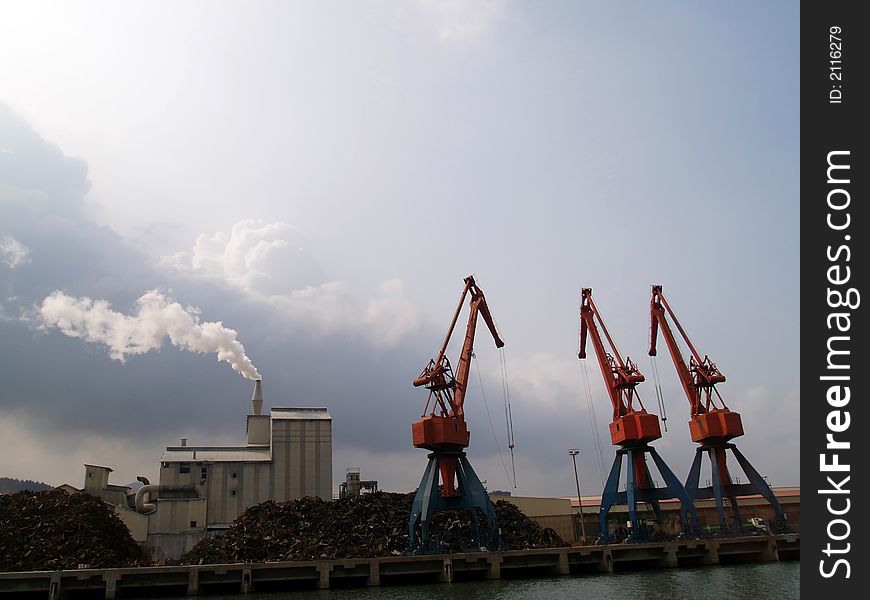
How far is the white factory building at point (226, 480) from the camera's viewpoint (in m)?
45.3

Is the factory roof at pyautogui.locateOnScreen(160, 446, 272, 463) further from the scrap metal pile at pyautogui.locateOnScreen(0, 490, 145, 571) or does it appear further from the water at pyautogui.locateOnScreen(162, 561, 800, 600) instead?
the water at pyautogui.locateOnScreen(162, 561, 800, 600)

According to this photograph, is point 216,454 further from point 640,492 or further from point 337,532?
point 640,492

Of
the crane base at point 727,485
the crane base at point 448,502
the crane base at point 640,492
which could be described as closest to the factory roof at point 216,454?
the crane base at point 448,502

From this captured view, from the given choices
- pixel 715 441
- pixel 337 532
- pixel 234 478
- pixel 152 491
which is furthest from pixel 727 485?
pixel 152 491

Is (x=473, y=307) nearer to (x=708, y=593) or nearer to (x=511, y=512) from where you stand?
(x=511, y=512)

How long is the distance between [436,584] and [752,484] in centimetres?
2790

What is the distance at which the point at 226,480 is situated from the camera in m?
49.1

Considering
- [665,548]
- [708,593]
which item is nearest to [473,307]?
[665,548]

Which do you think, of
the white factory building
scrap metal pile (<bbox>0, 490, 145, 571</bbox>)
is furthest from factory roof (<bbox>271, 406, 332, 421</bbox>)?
→ scrap metal pile (<bbox>0, 490, 145, 571</bbox>)

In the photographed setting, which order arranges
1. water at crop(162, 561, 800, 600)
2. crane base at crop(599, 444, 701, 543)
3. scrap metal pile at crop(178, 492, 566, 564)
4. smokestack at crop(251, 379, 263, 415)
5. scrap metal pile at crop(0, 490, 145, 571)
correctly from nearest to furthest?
1. water at crop(162, 561, 800, 600)
2. scrap metal pile at crop(0, 490, 145, 571)
3. scrap metal pile at crop(178, 492, 566, 564)
4. crane base at crop(599, 444, 701, 543)
5. smokestack at crop(251, 379, 263, 415)

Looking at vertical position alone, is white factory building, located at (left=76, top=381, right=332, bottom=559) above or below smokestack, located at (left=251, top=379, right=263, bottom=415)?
below

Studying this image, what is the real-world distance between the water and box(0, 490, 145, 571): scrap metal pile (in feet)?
28.5

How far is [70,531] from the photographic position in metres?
32.3

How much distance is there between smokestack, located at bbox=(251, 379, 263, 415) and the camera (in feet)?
185
